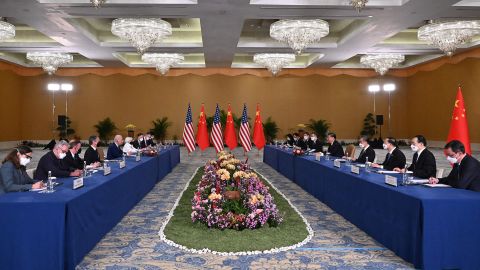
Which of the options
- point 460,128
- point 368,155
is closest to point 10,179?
point 460,128

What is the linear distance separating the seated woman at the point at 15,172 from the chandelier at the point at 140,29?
6.56 meters

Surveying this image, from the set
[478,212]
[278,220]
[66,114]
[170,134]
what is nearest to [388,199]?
[478,212]

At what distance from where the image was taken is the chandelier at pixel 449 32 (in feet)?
33.1

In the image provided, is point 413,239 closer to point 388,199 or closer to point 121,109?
point 388,199

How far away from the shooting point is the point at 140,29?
10.1m

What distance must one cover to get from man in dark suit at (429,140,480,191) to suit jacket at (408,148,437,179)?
41.5 inches

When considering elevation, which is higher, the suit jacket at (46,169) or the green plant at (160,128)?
the green plant at (160,128)

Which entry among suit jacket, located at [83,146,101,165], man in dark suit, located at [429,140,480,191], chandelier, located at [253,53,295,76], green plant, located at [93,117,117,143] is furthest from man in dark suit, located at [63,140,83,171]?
green plant, located at [93,117,117,143]

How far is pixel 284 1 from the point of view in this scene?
900 cm

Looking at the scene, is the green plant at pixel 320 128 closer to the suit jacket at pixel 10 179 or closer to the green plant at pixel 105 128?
the green plant at pixel 105 128

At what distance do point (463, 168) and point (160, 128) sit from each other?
56.2ft

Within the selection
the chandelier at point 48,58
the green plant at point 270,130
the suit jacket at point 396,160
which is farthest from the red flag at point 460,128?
the green plant at point 270,130

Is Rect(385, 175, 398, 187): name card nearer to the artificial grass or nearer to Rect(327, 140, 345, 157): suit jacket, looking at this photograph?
the artificial grass

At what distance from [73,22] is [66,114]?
1067 centimetres
